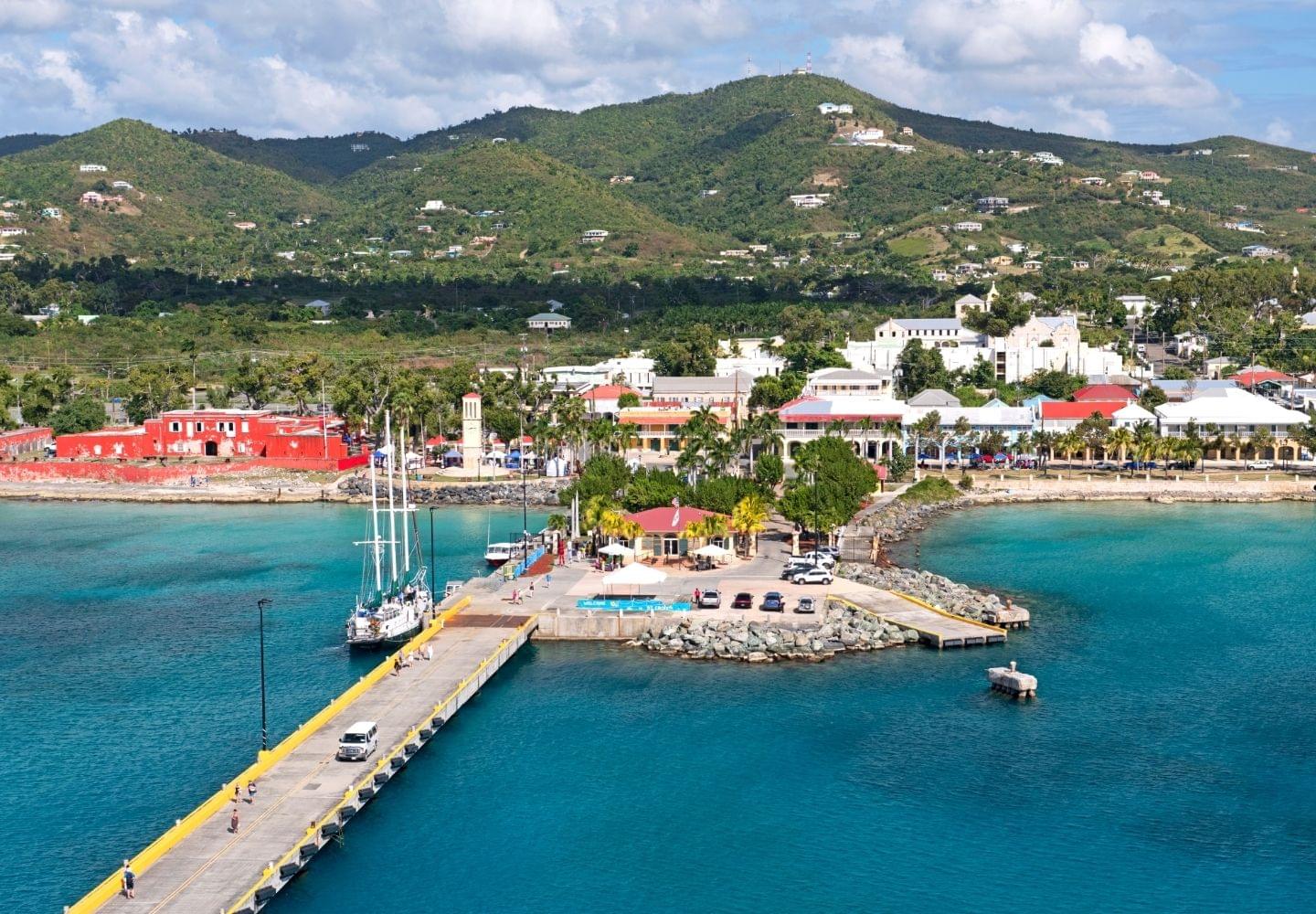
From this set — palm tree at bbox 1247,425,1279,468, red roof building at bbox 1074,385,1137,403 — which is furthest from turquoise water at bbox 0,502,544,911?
palm tree at bbox 1247,425,1279,468

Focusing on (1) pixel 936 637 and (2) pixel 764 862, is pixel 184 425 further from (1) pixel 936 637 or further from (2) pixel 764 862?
(2) pixel 764 862

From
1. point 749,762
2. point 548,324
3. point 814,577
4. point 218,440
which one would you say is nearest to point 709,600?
point 814,577

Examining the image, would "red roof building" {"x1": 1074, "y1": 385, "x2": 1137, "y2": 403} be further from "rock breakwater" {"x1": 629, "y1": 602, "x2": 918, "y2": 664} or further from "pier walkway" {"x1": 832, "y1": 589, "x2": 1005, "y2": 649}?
"rock breakwater" {"x1": 629, "y1": 602, "x2": 918, "y2": 664}

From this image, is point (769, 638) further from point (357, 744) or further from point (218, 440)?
point (218, 440)

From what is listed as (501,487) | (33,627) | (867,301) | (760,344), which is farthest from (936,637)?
(867,301)

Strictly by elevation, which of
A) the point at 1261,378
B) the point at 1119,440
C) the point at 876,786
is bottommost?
the point at 876,786

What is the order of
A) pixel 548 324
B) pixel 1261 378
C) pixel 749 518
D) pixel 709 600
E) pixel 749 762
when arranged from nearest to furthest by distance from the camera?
pixel 749 762, pixel 709 600, pixel 749 518, pixel 1261 378, pixel 548 324
